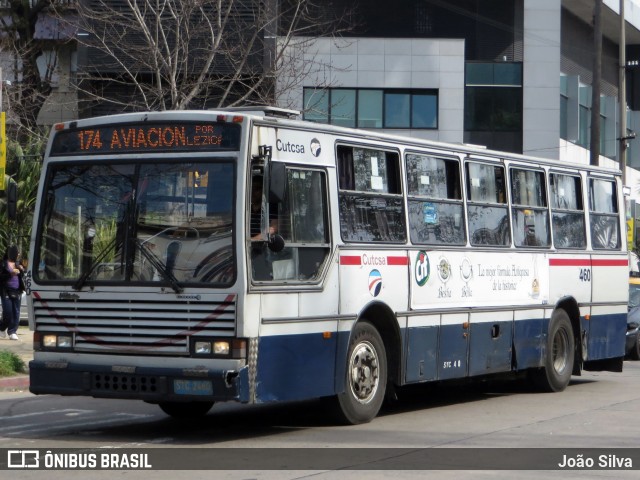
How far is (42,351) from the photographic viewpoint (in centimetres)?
1162

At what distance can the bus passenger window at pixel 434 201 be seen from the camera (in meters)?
13.6

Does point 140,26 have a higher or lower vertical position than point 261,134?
higher

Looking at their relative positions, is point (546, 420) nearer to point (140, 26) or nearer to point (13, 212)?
point (13, 212)

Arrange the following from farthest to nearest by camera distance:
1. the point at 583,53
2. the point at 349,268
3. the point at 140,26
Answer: the point at 583,53 < the point at 140,26 < the point at 349,268

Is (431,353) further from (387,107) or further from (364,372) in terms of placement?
(387,107)

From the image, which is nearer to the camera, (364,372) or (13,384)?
(364,372)

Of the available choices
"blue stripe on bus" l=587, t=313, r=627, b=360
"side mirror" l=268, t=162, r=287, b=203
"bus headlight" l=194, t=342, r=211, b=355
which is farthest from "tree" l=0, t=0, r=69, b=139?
"bus headlight" l=194, t=342, r=211, b=355

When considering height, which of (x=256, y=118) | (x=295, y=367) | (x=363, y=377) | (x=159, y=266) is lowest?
(x=363, y=377)

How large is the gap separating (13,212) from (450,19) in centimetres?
4004

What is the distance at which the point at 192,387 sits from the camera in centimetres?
1084

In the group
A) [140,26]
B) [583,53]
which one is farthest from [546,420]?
[583,53]

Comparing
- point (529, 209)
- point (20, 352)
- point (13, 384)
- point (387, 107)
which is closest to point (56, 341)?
point (13, 384)

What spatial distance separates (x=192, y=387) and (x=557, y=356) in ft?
24.5

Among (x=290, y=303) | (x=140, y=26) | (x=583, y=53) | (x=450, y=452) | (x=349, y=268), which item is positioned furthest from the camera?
(x=583, y=53)
